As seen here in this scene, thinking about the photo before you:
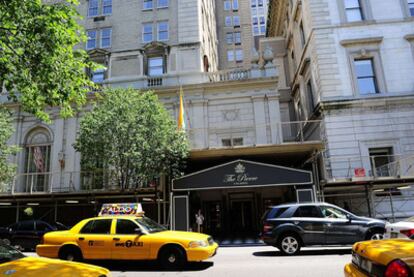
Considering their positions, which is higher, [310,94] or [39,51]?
[310,94]

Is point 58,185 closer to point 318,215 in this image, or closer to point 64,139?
point 64,139

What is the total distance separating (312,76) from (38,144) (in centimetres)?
2197

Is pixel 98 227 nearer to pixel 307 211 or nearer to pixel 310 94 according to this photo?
pixel 307 211

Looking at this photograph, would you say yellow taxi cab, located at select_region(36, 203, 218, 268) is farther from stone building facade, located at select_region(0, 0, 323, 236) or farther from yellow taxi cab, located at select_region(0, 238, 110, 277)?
stone building facade, located at select_region(0, 0, 323, 236)

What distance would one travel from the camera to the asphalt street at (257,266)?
27.6 ft

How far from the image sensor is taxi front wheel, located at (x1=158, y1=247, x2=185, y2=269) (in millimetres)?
9102

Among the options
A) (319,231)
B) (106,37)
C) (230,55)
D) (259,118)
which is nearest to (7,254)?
(319,231)

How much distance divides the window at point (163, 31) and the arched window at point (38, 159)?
40.9 feet

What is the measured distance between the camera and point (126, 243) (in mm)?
9469

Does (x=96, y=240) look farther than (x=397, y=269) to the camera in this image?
Yes

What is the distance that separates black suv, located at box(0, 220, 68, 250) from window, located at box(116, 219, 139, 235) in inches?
349

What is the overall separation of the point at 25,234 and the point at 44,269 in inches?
566

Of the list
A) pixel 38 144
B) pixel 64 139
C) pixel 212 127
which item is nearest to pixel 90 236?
pixel 212 127

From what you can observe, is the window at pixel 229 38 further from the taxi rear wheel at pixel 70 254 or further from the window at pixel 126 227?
the taxi rear wheel at pixel 70 254
